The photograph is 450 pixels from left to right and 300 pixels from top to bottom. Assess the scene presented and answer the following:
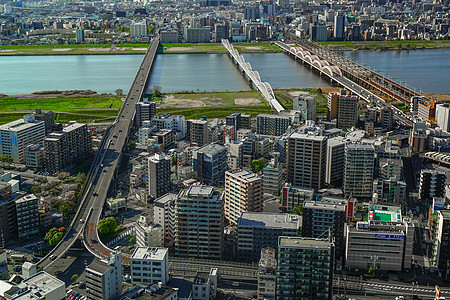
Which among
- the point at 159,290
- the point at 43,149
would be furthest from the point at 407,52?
the point at 159,290

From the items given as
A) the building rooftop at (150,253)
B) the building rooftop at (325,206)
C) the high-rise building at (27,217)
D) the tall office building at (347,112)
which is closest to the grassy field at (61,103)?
the tall office building at (347,112)

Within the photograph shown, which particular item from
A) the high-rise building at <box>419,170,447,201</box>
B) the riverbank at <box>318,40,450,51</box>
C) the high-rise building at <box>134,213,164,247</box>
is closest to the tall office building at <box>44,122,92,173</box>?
the high-rise building at <box>134,213,164,247</box>

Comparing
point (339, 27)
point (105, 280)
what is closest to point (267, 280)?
point (105, 280)

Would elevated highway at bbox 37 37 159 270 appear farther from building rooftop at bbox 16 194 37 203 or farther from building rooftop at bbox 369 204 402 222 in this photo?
building rooftop at bbox 369 204 402 222

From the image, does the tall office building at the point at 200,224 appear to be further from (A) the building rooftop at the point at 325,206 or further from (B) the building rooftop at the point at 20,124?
(B) the building rooftop at the point at 20,124

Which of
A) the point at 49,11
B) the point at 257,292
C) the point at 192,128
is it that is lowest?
the point at 257,292

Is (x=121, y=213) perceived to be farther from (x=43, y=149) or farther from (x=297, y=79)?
(x=297, y=79)

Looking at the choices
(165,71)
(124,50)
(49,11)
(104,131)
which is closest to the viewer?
(104,131)
